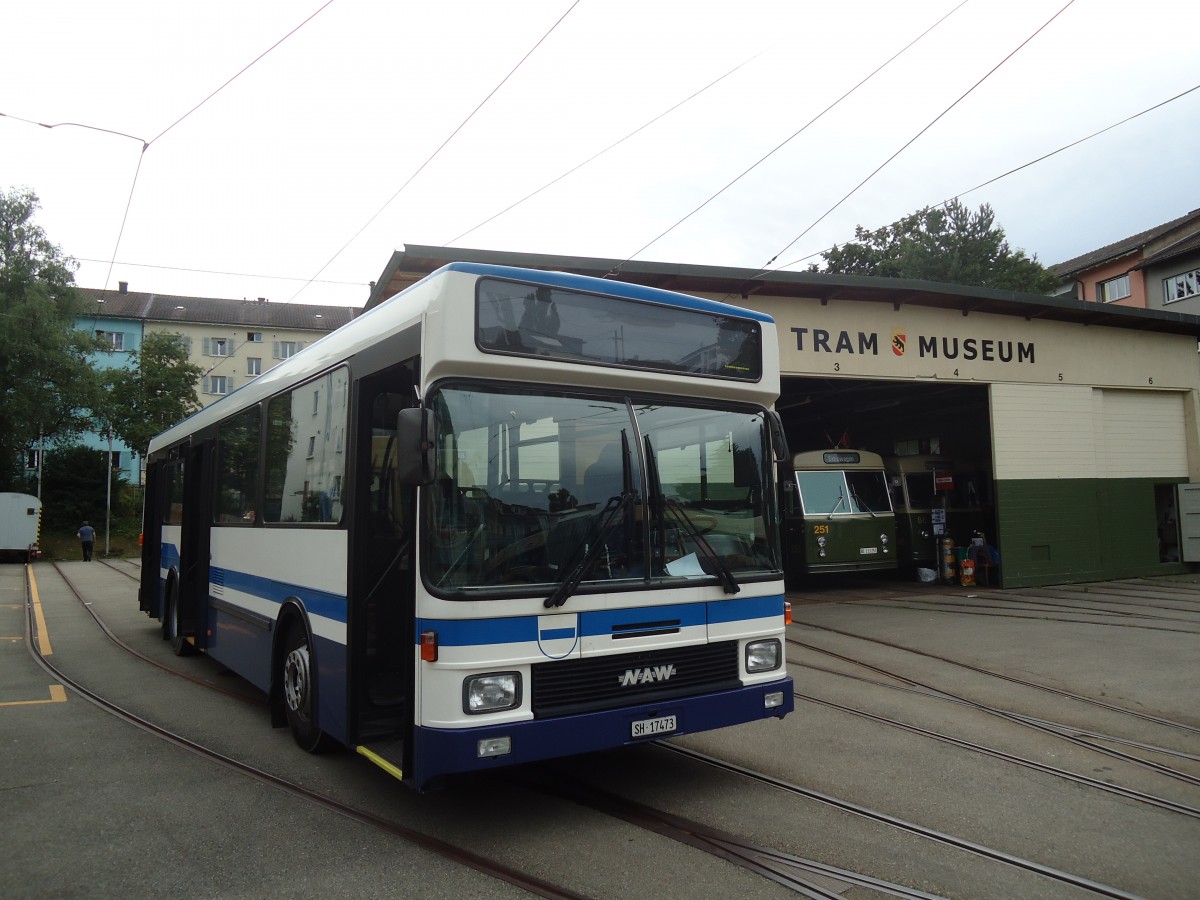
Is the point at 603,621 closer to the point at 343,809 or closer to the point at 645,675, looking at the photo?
the point at 645,675

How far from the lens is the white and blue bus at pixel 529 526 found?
15.0 feet

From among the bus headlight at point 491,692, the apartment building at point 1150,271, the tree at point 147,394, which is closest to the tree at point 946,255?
the apartment building at point 1150,271

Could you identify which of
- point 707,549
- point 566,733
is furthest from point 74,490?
point 566,733

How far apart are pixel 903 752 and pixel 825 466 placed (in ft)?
41.2

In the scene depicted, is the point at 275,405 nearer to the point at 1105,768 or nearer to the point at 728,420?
the point at 728,420

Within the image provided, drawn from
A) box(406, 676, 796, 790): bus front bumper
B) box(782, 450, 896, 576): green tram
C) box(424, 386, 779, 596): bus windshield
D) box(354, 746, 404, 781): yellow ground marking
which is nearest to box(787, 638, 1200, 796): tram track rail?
box(406, 676, 796, 790): bus front bumper

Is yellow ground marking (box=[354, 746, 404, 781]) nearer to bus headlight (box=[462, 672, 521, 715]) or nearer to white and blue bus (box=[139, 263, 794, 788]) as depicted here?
white and blue bus (box=[139, 263, 794, 788])

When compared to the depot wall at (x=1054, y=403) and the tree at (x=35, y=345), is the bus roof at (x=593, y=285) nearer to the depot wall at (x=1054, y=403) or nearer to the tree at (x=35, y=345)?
the depot wall at (x=1054, y=403)

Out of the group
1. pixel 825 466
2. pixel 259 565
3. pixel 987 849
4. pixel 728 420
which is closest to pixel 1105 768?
pixel 987 849

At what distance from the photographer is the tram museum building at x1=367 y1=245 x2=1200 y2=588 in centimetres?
1662

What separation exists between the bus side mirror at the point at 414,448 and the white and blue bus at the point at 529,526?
1 cm

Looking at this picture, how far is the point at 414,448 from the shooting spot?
14.5 ft

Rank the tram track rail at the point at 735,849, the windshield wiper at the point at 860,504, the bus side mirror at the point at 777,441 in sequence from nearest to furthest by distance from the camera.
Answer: the tram track rail at the point at 735,849 < the bus side mirror at the point at 777,441 < the windshield wiper at the point at 860,504

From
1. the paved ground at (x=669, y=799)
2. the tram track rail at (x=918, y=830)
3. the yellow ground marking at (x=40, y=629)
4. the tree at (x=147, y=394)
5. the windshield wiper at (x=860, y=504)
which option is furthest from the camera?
the tree at (x=147, y=394)
